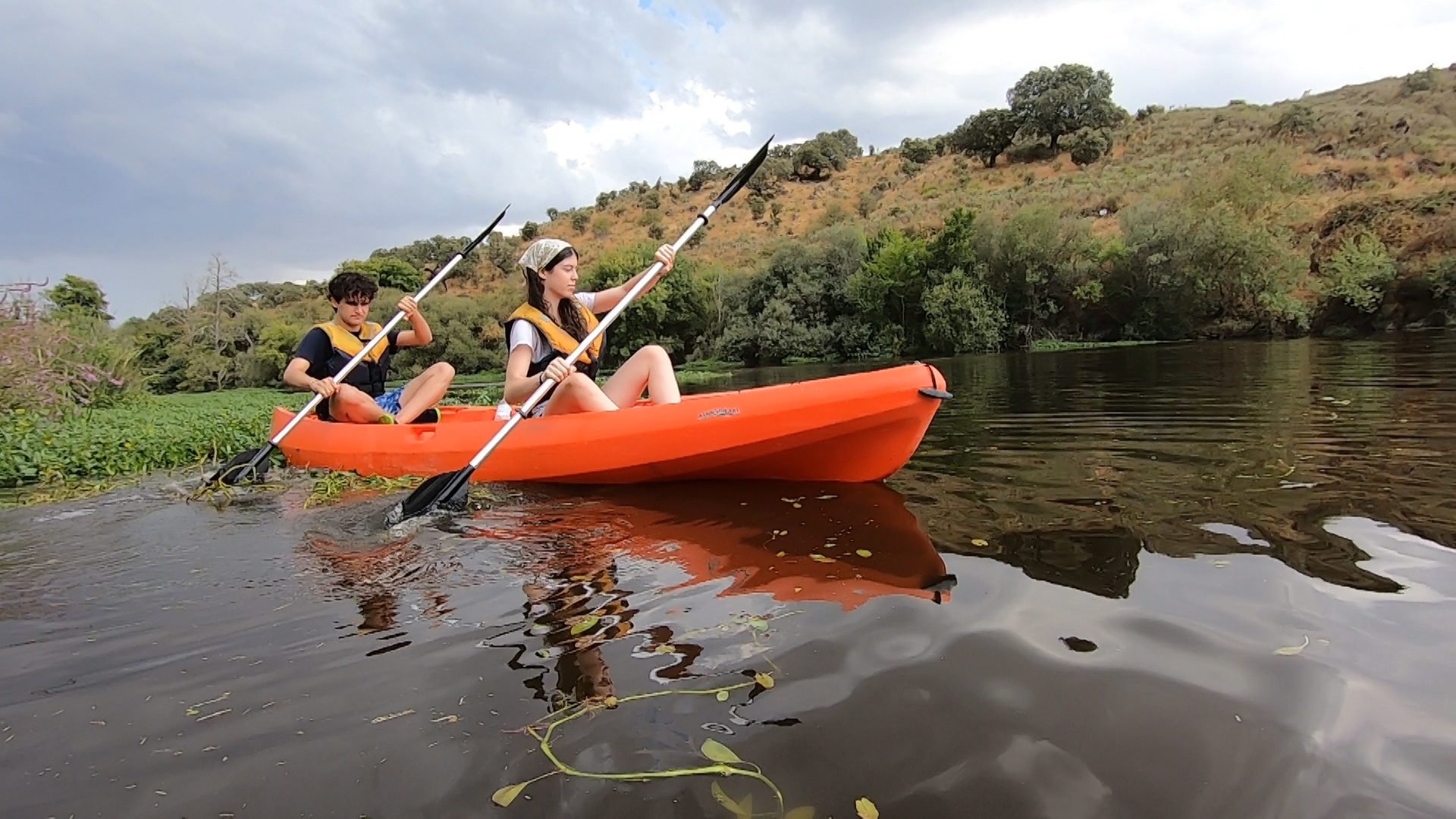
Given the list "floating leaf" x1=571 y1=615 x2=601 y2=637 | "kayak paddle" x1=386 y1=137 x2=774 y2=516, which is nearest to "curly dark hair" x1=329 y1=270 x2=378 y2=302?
"kayak paddle" x1=386 y1=137 x2=774 y2=516

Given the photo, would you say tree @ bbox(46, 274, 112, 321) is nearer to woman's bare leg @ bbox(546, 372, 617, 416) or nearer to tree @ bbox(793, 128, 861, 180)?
woman's bare leg @ bbox(546, 372, 617, 416)

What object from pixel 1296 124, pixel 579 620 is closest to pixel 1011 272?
pixel 1296 124

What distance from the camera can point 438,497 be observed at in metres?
3.91

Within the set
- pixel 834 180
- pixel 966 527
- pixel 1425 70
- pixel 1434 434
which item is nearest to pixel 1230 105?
pixel 1425 70

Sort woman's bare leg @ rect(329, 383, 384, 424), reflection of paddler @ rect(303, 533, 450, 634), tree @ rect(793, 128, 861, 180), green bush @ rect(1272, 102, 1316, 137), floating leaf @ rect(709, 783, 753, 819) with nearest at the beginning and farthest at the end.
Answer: floating leaf @ rect(709, 783, 753, 819) < reflection of paddler @ rect(303, 533, 450, 634) < woman's bare leg @ rect(329, 383, 384, 424) < green bush @ rect(1272, 102, 1316, 137) < tree @ rect(793, 128, 861, 180)

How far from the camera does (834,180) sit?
5675 cm

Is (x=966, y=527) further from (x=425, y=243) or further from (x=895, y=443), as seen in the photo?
(x=425, y=243)

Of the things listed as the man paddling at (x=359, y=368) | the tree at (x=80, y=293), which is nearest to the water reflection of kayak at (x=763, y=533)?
the man paddling at (x=359, y=368)

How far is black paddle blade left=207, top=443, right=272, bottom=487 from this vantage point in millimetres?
5242

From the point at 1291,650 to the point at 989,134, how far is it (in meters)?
54.2

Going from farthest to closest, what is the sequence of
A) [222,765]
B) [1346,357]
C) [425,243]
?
[425,243], [1346,357], [222,765]

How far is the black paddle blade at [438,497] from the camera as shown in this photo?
381 cm

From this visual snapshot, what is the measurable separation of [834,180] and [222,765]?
59170mm

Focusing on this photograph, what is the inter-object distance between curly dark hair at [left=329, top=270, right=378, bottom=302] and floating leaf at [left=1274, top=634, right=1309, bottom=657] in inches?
238
